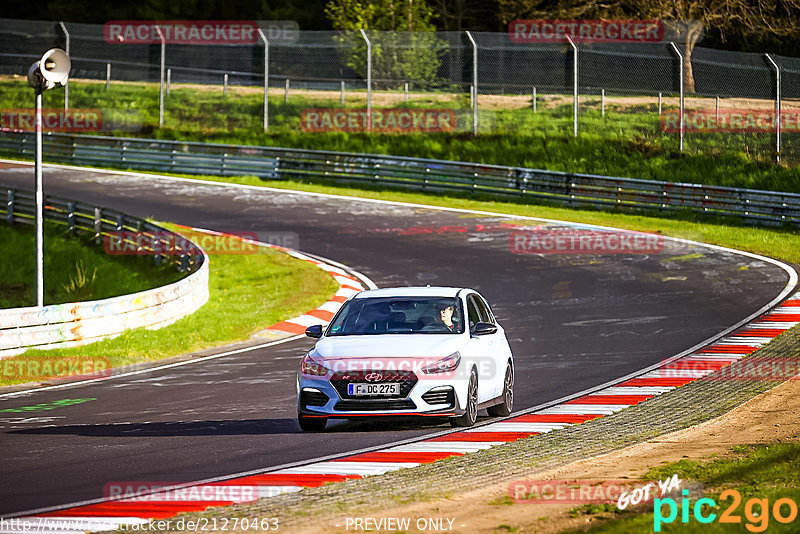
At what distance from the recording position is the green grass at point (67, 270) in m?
26.3

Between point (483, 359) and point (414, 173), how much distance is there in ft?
78.4

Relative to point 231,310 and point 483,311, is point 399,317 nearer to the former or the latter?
point 483,311

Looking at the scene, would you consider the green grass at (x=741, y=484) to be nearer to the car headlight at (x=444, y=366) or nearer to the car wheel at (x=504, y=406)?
the car headlight at (x=444, y=366)

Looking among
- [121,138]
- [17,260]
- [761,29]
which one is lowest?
[17,260]

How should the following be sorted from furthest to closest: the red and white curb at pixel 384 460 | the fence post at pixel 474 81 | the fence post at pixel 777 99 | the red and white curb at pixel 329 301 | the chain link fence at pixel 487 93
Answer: the fence post at pixel 474 81, the chain link fence at pixel 487 93, the fence post at pixel 777 99, the red and white curb at pixel 329 301, the red and white curb at pixel 384 460

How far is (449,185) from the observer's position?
35.2 meters

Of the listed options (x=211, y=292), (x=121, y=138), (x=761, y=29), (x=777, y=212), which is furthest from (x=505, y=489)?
(x=761, y=29)

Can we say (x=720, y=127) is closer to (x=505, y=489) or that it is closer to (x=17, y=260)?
(x=17, y=260)

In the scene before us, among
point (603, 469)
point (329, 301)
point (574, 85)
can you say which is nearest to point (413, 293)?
point (603, 469)

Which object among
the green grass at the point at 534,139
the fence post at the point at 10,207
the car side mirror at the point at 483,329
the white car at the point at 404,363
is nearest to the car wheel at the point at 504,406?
the white car at the point at 404,363

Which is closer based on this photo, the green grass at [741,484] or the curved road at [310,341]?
the green grass at [741,484]

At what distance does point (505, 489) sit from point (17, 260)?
25.0 meters

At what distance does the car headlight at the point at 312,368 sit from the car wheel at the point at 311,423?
1.44 feet

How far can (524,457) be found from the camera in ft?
33.2
